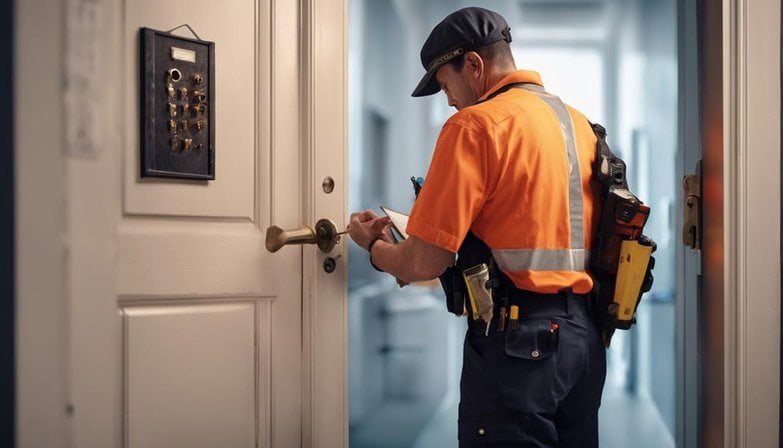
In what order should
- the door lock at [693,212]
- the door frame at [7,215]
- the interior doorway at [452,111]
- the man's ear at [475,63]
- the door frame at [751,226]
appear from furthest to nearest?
the interior doorway at [452,111] < the door lock at [693,212] < the door frame at [751,226] < the man's ear at [475,63] < the door frame at [7,215]

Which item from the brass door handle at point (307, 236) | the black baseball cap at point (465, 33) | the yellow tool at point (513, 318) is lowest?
the yellow tool at point (513, 318)

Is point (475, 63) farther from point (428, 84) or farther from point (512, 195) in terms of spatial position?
point (512, 195)

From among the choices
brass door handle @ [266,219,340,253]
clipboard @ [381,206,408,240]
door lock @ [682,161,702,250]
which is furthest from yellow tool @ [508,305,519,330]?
door lock @ [682,161,702,250]

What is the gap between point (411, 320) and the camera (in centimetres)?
225

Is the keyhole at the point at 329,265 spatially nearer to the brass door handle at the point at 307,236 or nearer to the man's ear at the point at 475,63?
the brass door handle at the point at 307,236

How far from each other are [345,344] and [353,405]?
12.6 inches

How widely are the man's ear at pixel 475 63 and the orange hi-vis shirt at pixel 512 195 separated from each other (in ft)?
0.48

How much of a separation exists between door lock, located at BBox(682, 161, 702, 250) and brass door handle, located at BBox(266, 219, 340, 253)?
89cm

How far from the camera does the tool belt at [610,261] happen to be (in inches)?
59.0

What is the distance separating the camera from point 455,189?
141 cm

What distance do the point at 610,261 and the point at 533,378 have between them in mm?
310

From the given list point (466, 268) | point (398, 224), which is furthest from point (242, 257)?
point (466, 268)

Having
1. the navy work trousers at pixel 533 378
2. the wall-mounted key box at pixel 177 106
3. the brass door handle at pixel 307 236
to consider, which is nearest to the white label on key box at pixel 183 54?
the wall-mounted key box at pixel 177 106

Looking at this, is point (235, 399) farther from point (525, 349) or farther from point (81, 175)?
point (81, 175)
